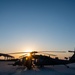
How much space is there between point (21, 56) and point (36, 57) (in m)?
3.73

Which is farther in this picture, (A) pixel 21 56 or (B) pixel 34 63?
(B) pixel 34 63

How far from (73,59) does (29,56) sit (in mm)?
8408

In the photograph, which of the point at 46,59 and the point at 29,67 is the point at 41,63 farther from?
the point at 29,67

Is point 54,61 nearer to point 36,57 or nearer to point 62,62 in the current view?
point 62,62

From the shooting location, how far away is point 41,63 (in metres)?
27.8

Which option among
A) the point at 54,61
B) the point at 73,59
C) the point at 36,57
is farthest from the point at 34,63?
the point at 73,59

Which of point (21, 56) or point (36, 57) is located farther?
point (36, 57)

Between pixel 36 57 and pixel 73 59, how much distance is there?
656 cm

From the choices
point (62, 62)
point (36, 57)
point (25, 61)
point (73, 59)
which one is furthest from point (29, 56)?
point (73, 59)

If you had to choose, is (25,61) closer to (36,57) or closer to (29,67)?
(29,67)

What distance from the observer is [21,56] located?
25531 millimetres

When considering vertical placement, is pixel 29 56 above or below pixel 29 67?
above

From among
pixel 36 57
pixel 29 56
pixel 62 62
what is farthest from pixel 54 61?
pixel 29 56

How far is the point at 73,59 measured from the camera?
2789cm
